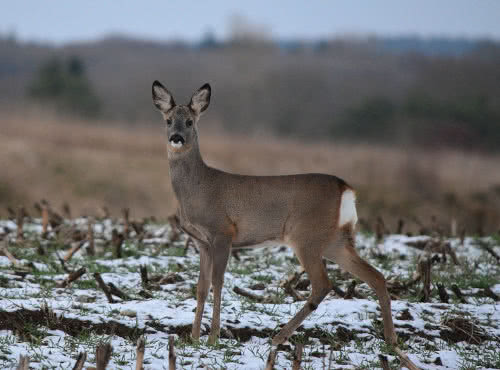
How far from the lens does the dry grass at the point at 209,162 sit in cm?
2269

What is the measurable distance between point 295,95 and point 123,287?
43469 mm

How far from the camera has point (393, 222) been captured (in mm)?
20000

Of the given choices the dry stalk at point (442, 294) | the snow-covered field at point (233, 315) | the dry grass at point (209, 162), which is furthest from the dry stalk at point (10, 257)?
the dry grass at point (209, 162)

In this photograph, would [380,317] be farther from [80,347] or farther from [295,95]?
[295,95]

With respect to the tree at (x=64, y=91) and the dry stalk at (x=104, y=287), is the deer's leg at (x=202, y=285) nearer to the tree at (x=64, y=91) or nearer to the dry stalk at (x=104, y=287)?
the dry stalk at (x=104, y=287)

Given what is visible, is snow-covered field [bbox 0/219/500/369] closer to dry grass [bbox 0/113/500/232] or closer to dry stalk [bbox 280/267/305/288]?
dry stalk [bbox 280/267/305/288]

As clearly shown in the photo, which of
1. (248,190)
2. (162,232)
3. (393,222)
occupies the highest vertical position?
(248,190)

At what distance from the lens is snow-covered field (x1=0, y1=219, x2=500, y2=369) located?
5242 millimetres

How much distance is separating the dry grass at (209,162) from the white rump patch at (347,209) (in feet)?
47.8

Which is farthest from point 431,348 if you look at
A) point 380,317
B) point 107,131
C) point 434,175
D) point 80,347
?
point 107,131

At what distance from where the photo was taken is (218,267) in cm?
577

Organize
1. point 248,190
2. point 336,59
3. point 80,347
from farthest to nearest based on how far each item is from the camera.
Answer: point 336,59 < point 248,190 < point 80,347

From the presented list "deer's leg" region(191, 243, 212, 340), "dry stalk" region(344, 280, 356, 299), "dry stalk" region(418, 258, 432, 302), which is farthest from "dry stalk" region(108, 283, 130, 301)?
"dry stalk" region(418, 258, 432, 302)

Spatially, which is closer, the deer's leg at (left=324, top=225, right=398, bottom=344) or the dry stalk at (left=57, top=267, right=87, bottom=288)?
the deer's leg at (left=324, top=225, right=398, bottom=344)
